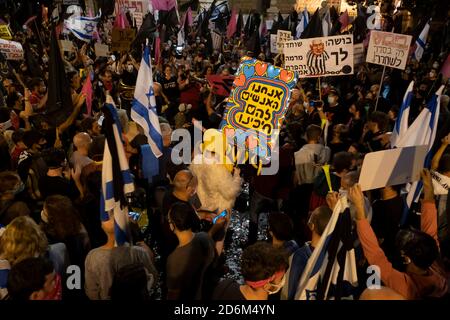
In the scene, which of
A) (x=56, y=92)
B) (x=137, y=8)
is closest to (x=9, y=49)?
(x=56, y=92)

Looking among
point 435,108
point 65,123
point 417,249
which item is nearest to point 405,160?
point 417,249

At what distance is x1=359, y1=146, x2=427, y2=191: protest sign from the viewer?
3.21m

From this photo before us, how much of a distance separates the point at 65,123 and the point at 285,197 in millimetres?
3332

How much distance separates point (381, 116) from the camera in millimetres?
6020

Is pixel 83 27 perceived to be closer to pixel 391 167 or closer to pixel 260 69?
pixel 260 69

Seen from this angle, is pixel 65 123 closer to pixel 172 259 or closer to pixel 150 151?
pixel 150 151

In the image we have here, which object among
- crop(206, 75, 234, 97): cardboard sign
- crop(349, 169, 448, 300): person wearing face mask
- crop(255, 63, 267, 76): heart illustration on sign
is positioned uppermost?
crop(255, 63, 267, 76): heart illustration on sign

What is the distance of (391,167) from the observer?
3338mm

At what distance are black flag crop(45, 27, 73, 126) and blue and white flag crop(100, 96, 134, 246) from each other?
2.64 metres

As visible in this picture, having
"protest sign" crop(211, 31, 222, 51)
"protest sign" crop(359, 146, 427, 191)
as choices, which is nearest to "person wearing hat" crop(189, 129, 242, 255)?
"protest sign" crop(359, 146, 427, 191)

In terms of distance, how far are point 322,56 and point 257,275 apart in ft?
18.9

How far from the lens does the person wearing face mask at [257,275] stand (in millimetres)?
2672

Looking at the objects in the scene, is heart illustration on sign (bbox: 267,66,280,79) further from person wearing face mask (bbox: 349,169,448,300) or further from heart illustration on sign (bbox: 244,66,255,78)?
person wearing face mask (bbox: 349,169,448,300)

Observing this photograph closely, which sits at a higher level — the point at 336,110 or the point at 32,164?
the point at 32,164
